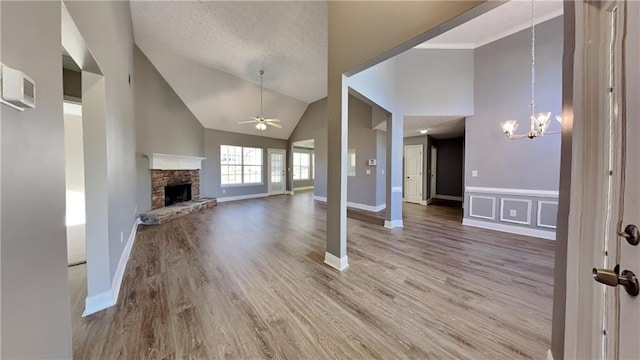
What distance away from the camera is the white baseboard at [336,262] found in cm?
258

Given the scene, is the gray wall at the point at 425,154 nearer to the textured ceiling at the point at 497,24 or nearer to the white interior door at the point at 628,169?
the textured ceiling at the point at 497,24

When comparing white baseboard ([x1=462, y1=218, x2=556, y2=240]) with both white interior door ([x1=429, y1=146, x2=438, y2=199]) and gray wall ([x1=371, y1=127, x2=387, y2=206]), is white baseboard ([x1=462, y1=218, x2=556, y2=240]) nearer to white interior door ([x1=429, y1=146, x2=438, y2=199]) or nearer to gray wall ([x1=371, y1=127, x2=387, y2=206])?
gray wall ([x1=371, y1=127, x2=387, y2=206])

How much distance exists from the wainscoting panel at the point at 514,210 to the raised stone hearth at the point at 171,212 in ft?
21.5

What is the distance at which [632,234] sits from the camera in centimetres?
57

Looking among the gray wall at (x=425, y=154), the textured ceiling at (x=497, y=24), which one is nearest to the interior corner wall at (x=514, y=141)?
the textured ceiling at (x=497, y=24)

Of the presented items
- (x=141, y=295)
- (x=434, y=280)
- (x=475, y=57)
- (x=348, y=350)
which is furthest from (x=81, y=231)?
(x=475, y=57)

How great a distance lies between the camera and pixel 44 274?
0.87 m

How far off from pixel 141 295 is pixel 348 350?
197 centimetres

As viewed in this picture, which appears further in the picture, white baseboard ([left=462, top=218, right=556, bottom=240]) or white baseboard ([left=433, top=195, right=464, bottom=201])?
white baseboard ([left=433, top=195, right=464, bottom=201])

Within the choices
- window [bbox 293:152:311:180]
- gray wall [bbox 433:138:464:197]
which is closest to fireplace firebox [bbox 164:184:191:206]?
window [bbox 293:152:311:180]

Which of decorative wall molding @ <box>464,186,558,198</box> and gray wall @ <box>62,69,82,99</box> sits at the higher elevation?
gray wall @ <box>62,69,82,99</box>

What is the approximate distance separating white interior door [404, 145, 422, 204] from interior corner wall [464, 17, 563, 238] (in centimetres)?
249

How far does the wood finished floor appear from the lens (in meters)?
1.47

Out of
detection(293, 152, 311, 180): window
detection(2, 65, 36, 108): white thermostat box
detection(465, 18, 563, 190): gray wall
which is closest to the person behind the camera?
detection(2, 65, 36, 108): white thermostat box
